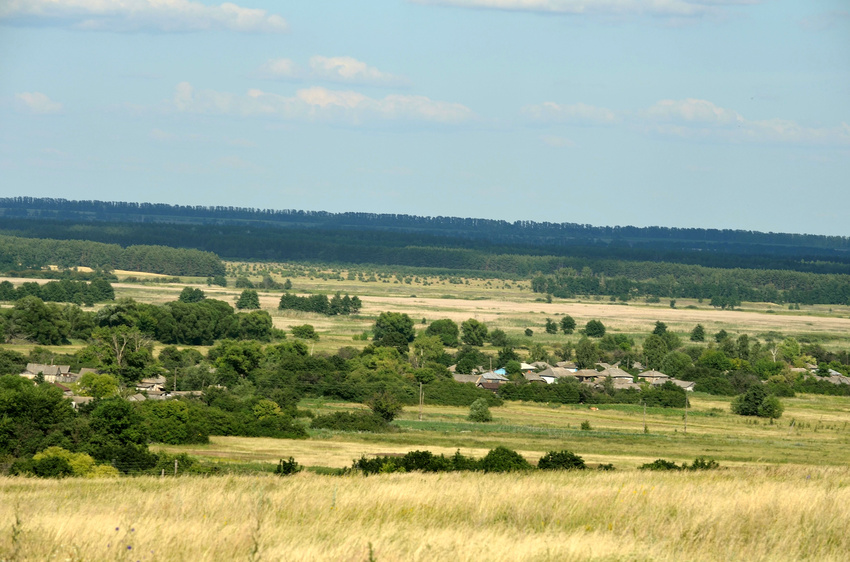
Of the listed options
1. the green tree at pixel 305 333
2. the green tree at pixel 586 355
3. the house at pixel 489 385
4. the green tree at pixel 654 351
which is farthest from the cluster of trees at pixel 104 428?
the green tree at pixel 654 351

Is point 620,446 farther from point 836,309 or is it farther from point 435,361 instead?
point 836,309

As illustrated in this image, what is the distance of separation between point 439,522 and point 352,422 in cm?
4242

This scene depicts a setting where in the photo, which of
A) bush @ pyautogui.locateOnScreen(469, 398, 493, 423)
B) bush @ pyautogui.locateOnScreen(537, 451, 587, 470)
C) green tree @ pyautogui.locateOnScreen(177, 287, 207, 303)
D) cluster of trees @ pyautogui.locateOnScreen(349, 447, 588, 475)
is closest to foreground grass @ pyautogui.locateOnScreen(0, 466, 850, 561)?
cluster of trees @ pyautogui.locateOnScreen(349, 447, 588, 475)

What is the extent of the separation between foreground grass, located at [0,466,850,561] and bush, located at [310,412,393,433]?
3629 centimetres

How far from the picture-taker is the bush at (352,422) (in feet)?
176

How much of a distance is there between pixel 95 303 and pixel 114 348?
54.7 metres

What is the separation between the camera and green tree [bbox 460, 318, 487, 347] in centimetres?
10019

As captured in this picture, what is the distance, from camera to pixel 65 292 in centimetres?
12569

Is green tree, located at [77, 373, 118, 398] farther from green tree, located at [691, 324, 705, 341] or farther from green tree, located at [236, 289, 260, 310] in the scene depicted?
green tree, located at [691, 324, 705, 341]

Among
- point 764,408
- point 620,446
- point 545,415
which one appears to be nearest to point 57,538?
point 620,446

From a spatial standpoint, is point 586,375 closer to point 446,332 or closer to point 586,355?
point 586,355

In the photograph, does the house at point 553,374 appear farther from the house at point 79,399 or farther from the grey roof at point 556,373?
the house at point 79,399

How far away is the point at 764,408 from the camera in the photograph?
6531 centimetres

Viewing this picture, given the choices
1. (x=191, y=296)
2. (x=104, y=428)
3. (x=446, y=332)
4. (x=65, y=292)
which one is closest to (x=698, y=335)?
(x=446, y=332)
